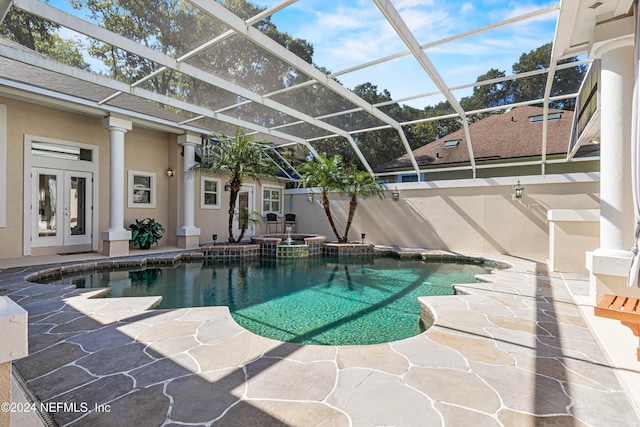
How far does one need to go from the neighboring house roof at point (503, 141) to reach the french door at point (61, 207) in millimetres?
11998

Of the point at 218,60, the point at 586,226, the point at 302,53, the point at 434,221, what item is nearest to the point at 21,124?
the point at 218,60

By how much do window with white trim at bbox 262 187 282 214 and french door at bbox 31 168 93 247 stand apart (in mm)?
7154

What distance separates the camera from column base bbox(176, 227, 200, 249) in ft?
36.8

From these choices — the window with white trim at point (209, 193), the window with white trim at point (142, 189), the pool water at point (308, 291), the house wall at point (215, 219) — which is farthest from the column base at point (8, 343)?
the window with white trim at point (209, 193)

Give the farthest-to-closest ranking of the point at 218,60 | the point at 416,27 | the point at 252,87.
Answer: the point at 252,87 → the point at 218,60 → the point at 416,27

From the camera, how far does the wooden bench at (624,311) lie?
2.58 m

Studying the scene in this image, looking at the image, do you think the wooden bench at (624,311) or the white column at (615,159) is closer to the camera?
the wooden bench at (624,311)

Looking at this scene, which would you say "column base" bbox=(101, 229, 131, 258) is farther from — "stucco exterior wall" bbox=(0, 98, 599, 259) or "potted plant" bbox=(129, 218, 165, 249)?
"stucco exterior wall" bbox=(0, 98, 599, 259)

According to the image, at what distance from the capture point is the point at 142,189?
444 inches

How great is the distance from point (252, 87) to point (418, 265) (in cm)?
702

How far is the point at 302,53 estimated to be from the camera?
22.1ft

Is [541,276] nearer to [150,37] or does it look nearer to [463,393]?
[463,393]

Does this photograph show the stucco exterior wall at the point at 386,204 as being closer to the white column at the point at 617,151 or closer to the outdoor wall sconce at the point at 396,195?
the outdoor wall sconce at the point at 396,195

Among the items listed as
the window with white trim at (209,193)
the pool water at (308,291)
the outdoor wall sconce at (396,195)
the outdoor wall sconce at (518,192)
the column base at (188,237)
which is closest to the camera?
the pool water at (308,291)
